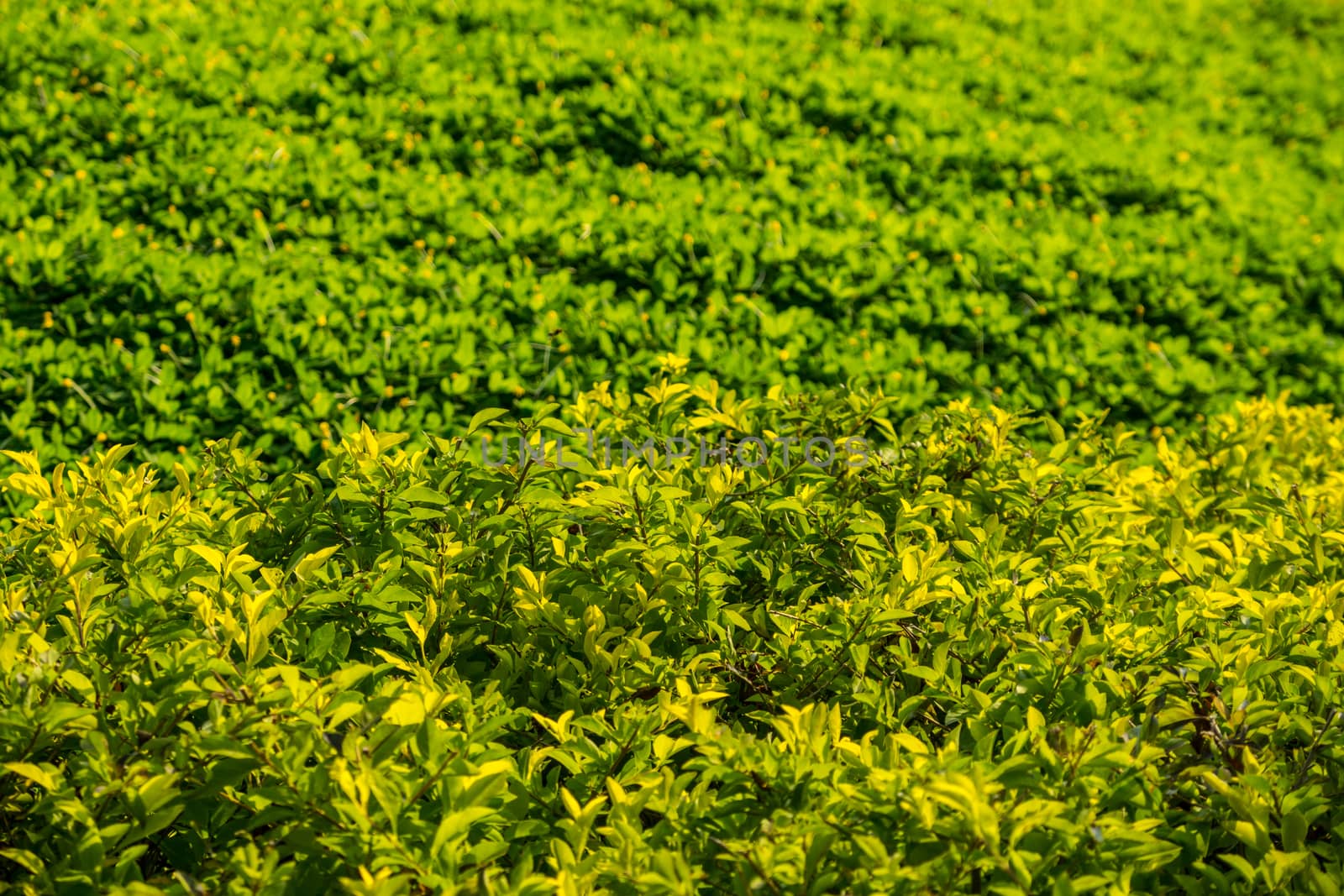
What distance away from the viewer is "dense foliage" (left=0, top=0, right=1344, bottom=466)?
3.88m

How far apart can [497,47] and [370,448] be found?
4.22 metres

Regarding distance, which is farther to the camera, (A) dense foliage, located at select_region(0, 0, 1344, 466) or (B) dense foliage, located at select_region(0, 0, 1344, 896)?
(A) dense foliage, located at select_region(0, 0, 1344, 466)

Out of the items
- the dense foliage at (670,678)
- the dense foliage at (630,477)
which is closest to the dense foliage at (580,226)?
the dense foliage at (630,477)

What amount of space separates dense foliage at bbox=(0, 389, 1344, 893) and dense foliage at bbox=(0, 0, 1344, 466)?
82cm

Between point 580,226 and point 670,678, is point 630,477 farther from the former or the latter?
point 580,226

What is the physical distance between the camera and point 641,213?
4.69m

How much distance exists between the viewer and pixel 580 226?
15.1 ft

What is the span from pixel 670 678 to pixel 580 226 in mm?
3004

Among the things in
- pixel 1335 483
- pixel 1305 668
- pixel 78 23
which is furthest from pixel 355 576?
pixel 78 23

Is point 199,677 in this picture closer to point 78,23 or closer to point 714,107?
point 714,107

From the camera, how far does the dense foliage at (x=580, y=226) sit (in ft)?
12.7

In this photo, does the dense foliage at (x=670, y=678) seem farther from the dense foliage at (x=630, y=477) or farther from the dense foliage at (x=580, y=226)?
the dense foliage at (x=580, y=226)

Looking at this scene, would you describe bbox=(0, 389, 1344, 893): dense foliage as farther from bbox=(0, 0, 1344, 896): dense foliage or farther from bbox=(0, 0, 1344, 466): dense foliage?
bbox=(0, 0, 1344, 466): dense foliage

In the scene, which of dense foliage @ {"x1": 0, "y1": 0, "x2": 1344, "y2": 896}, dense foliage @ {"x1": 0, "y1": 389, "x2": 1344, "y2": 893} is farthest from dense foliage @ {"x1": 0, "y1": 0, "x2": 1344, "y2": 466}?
dense foliage @ {"x1": 0, "y1": 389, "x2": 1344, "y2": 893}
